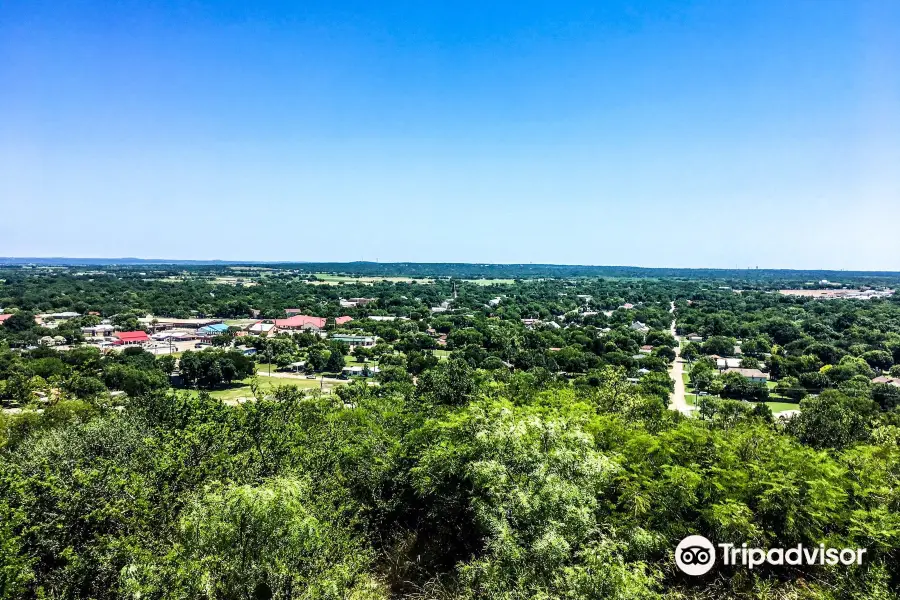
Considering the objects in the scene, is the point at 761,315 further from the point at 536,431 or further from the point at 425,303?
the point at 536,431

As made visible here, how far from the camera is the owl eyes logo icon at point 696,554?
15.2m

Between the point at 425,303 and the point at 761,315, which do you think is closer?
the point at 761,315

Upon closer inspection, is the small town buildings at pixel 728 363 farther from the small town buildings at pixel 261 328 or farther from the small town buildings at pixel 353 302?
the small town buildings at pixel 353 302

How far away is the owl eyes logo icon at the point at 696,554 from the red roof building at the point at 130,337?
79.3m

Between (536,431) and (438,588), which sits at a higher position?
(536,431)

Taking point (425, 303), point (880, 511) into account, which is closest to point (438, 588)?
point (880, 511)

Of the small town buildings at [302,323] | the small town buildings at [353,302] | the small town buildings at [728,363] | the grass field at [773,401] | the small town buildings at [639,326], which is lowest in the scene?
the grass field at [773,401]

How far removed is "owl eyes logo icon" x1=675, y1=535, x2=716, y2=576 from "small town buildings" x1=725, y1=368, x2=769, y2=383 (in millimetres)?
47456

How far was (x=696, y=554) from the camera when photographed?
15.6 meters

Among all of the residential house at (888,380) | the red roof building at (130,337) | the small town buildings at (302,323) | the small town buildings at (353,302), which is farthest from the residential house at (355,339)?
the residential house at (888,380)

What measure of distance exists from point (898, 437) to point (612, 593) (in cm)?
2793

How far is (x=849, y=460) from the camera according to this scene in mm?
19984

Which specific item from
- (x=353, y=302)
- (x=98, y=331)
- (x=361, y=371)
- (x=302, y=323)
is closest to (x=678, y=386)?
(x=361, y=371)

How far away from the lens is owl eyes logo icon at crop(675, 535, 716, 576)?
1519 centimetres
